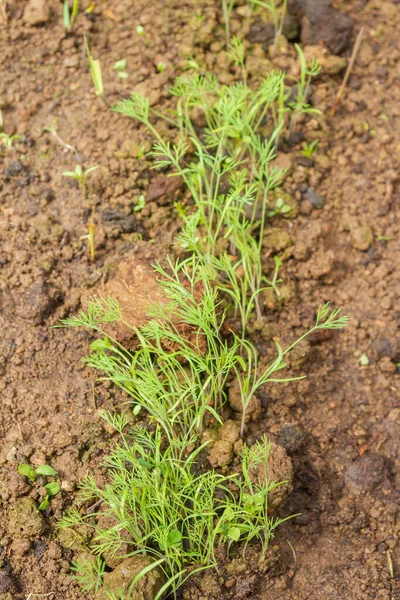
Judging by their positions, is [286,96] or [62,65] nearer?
[286,96]

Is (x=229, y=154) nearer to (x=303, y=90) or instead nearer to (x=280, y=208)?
(x=280, y=208)

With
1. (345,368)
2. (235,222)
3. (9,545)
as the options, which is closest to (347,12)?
(235,222)

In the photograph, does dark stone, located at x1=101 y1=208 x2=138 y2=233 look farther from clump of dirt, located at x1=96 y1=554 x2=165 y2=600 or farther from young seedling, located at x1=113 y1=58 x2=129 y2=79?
clump of dirt, located at x1=96 y1=554 x2=165 y2=600

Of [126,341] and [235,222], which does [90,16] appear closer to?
[235,222]

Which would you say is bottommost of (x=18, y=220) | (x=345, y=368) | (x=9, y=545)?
(x=9, y=545)

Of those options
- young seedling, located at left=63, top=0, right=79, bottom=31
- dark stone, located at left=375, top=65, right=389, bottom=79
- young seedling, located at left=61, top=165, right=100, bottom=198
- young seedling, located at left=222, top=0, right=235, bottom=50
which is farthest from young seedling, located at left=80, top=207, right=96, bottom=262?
dark stone, located at left=375, top=65, right=389, bottom=79

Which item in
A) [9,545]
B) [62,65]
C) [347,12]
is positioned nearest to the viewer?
[9,545]

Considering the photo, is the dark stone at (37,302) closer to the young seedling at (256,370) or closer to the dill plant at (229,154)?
the dill plant at (229,154)

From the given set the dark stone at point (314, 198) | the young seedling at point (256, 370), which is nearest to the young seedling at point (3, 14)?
the dark stone at point (314, 198)

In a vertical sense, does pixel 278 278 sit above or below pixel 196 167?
below
